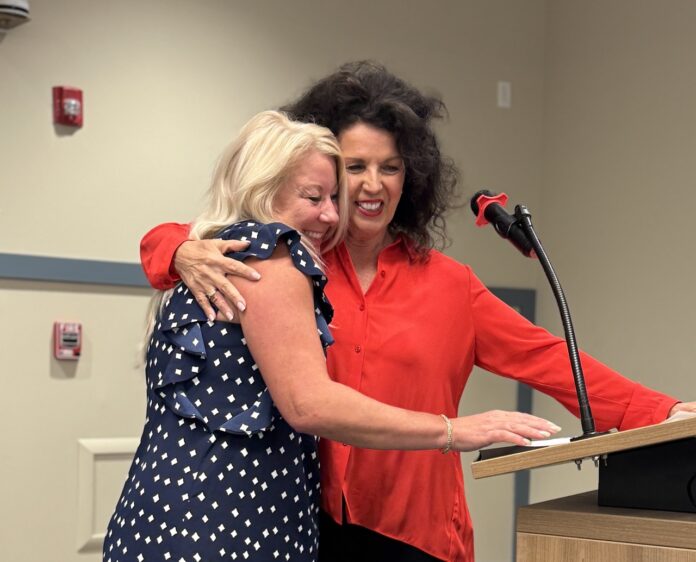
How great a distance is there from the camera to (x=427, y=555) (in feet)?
6.63

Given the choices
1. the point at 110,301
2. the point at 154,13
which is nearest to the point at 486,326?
the point at 110,301

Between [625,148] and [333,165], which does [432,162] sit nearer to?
[333,165]

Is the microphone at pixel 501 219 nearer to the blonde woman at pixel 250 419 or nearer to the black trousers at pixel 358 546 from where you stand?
the blonde woman at pixel 250 419

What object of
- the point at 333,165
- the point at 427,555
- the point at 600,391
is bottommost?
the point at 427,555

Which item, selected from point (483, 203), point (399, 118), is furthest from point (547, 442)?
point (399, 118)

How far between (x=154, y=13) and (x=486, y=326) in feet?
6.93

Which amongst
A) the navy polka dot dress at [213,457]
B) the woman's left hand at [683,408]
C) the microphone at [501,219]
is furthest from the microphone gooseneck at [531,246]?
Answer: the navy polka dot dress at [213,457]

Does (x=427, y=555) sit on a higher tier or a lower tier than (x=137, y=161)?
lower

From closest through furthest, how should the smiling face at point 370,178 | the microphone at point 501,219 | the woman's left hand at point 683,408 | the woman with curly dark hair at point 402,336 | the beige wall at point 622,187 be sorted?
the microphone at point 501,219 < the woman's left hand at point 683,408 < the woman with curly dark hair at point 402,336 < the smiling face at point 370,178 < the beige wall at point 622,187

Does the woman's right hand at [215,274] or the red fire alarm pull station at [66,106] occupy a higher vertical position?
the red fire alarm pull station at [66,106]

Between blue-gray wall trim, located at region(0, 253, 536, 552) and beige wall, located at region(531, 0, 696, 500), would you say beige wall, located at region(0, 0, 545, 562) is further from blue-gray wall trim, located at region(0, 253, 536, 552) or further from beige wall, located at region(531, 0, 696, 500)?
beige wall, located at region(531, 0, 696, 500)

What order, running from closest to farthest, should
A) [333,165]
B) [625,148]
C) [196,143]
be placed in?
[333,165] < [196,143] < [625,148]

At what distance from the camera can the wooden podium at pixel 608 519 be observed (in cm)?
134

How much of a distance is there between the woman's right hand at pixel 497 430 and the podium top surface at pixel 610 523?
0.10 meters
